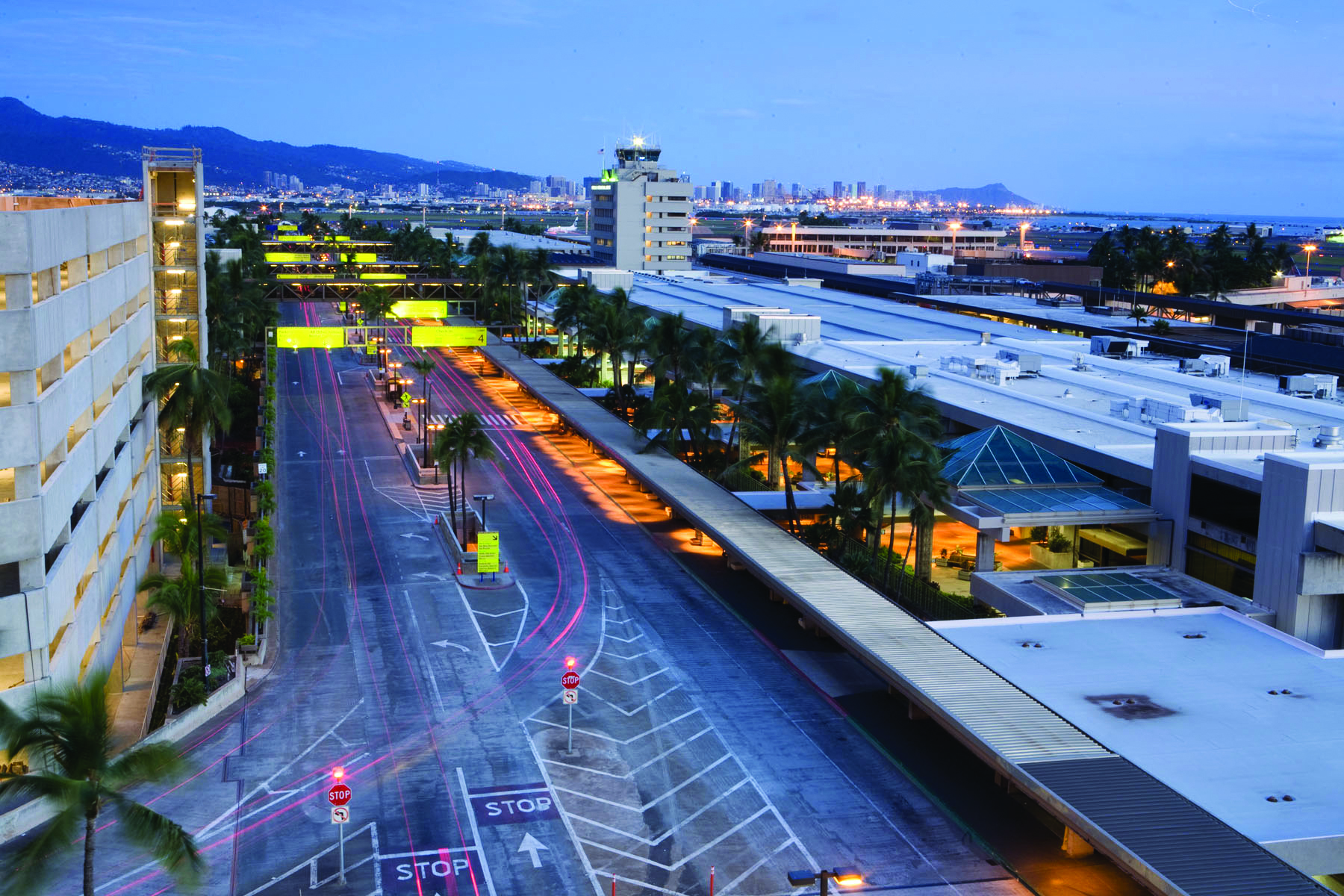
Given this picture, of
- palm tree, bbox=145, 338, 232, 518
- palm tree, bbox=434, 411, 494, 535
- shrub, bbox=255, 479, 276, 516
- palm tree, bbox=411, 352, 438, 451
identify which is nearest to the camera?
palm tree, bbox=145, 338, 232, 518

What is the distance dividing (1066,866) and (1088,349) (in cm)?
5919

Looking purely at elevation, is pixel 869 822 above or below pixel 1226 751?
below

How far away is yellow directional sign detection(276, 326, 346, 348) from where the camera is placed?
126438mm

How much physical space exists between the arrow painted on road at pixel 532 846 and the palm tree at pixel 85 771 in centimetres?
854

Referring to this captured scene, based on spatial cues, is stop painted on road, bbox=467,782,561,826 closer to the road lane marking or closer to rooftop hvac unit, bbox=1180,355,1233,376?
the road lane marking

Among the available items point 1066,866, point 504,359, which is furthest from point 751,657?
point 504,359

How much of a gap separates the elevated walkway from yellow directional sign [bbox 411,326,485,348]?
7479 cm

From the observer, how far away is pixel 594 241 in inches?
7795

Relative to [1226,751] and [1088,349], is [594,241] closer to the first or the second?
[1088,349]

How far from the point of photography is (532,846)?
29453 millimetres

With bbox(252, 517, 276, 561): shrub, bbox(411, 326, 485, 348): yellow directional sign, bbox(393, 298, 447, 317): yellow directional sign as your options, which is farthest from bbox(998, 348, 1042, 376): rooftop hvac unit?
bbox(393, 298, 447, 317): yellow directional sign

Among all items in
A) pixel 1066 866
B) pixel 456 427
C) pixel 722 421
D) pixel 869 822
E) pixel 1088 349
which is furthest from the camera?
pixel 1088 349

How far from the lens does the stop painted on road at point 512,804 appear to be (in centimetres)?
3081

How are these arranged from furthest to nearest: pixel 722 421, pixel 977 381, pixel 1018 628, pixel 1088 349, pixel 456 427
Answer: pixel 1088 349, pixel 722 421, pixel 977 381, pixel 456 427, pixel 1018 628
